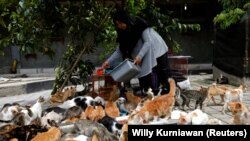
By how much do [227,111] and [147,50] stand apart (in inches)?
65.5

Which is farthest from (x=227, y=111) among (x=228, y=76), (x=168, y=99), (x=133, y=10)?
(x=228, y=76)

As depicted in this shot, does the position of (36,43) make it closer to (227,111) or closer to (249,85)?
(227,111)

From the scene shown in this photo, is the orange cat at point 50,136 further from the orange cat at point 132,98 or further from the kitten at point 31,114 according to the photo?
the orange cat at point 132,98

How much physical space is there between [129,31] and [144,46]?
394mm

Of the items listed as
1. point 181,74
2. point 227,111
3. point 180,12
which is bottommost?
point 227,111

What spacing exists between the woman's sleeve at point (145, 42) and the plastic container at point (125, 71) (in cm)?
27

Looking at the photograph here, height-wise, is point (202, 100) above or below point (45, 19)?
below

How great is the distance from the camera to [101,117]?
17.4 ft

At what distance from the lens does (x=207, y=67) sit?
55.0 feet

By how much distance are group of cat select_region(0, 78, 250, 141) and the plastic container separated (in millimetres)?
388

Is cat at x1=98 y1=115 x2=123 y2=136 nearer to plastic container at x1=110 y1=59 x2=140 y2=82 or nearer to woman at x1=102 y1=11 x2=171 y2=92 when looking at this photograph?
plastic container at x1=110 y1=59 x2=140 y2=82

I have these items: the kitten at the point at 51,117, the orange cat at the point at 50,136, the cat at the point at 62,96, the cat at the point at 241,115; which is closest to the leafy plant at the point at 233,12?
the cat at the point at 62,96

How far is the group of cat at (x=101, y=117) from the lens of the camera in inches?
169

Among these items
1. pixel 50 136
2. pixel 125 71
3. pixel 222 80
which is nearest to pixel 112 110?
pixel 125 71
